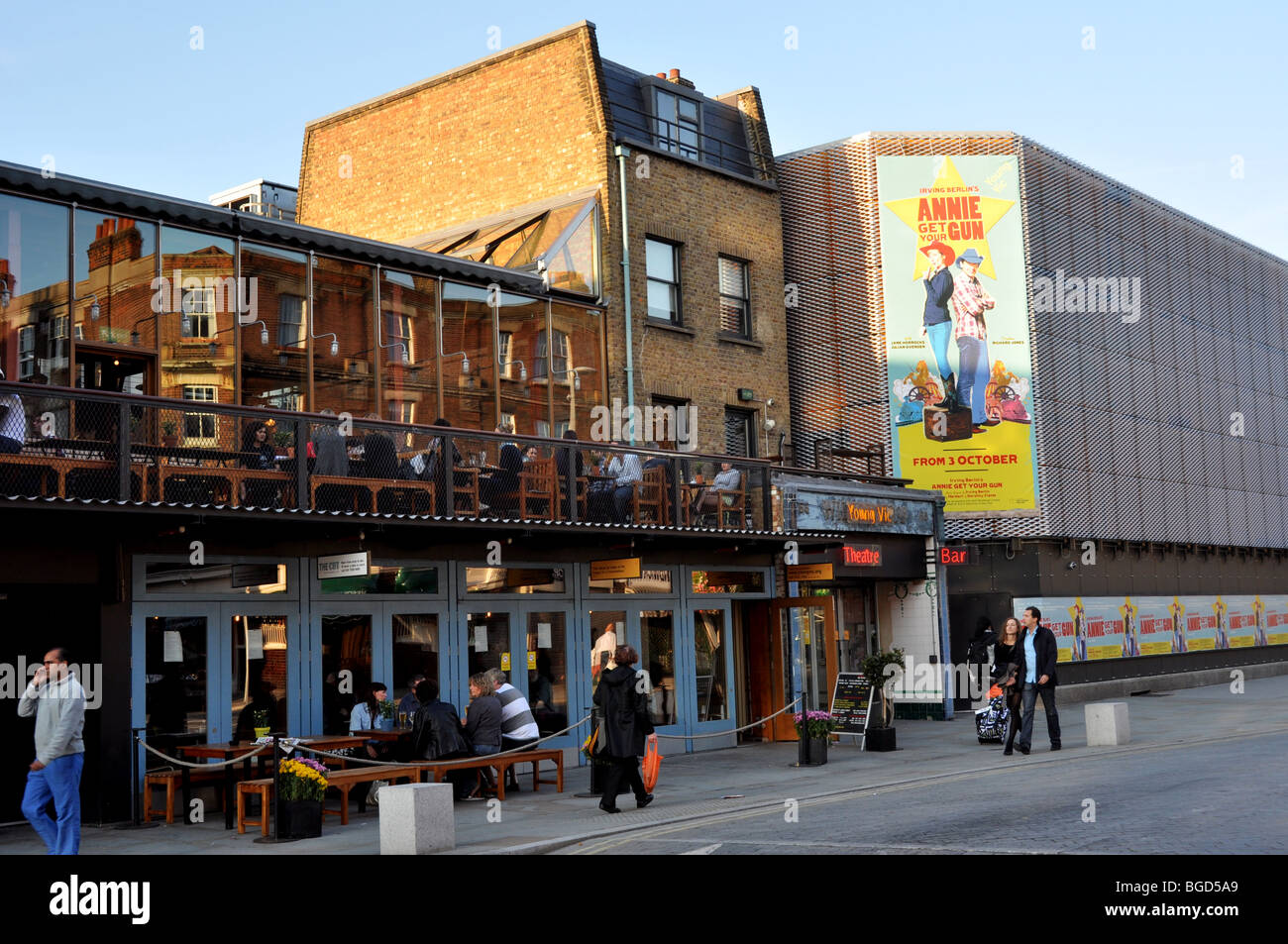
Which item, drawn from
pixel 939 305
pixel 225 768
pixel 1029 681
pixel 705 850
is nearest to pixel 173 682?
pixel 225 768

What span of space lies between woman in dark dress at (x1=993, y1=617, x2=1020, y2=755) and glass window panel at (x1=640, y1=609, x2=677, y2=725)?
4962 millimetres

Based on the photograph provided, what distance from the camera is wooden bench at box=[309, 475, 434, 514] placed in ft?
52.8

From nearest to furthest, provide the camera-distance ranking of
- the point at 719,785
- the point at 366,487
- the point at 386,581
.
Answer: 1. the point at 366,487
2. the point at 719,785
3. the point at 386,581

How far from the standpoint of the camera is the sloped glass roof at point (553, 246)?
23.2 m

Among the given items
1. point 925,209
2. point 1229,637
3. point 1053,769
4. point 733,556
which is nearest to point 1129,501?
point 1229,637

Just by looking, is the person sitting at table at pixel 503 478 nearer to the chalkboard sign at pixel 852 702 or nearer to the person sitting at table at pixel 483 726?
the person sitting at table at pixel 483 726

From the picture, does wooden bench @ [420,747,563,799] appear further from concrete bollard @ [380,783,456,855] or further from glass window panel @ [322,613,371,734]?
concrete bollard @ [380,783,456,855]

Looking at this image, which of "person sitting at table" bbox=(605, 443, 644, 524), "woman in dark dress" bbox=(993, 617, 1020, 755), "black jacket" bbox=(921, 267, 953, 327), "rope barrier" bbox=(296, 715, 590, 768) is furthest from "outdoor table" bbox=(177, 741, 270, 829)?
"black jacket" bbox=(921, 267, 953, 327)

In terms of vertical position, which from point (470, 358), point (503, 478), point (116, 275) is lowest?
point (503, 478)

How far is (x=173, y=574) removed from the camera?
15.8 metres

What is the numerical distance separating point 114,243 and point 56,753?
25.6 feet

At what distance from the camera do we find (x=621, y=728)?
1432cm

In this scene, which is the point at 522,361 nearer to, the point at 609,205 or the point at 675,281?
the point at 609,205

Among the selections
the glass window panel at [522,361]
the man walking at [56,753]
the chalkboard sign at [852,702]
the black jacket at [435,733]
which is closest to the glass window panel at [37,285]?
the man walking at [56,753]
